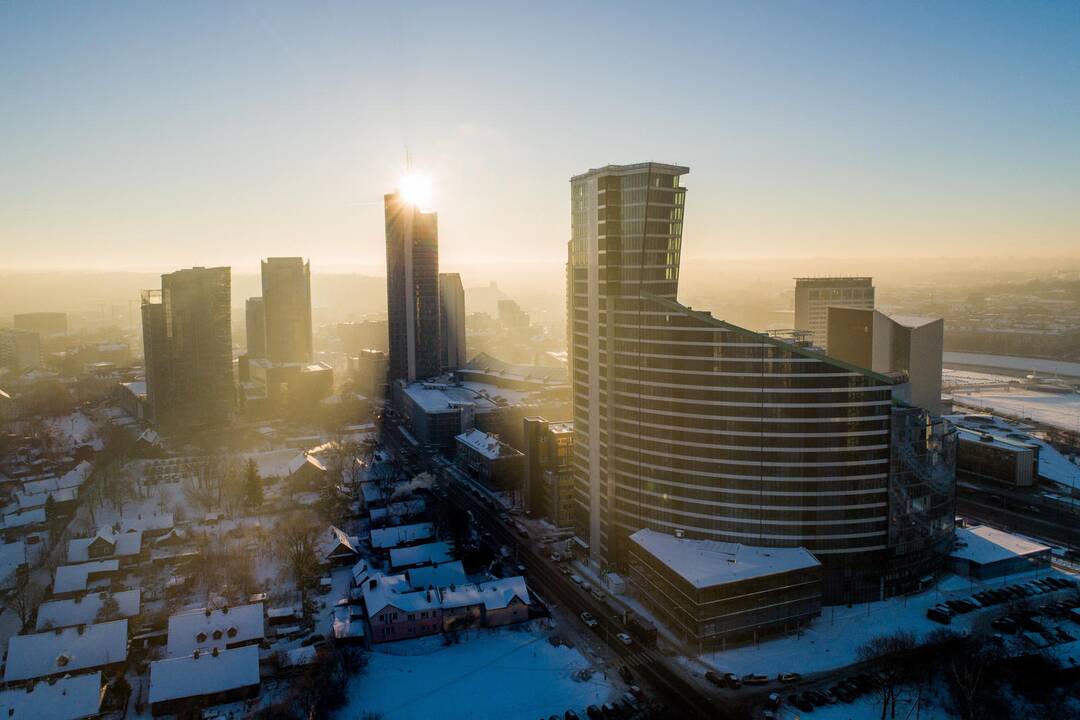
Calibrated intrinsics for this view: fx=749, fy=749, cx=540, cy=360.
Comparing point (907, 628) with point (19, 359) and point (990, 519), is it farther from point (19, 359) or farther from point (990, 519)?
point (19, 359)

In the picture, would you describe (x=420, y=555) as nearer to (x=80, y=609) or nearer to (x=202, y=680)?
(x=202, y=680)

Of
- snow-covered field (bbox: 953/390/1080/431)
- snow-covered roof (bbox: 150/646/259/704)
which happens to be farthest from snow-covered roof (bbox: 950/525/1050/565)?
snow-covered field (bbox: 953/390/1080/431)

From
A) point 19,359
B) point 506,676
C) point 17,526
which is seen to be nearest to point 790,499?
point 506,676

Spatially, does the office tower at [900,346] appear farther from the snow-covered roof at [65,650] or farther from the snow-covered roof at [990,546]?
the snow-covered roof at [65,650]

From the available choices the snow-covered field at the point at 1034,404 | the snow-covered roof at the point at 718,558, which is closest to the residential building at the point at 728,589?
the snow-covered roof at the point at 718,558

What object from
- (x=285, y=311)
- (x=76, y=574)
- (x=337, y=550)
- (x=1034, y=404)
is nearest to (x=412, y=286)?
(x=285, y=311)
